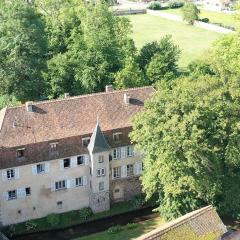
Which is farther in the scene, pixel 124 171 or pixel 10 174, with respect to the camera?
pixel 124 171

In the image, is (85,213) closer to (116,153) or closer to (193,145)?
(116,153)

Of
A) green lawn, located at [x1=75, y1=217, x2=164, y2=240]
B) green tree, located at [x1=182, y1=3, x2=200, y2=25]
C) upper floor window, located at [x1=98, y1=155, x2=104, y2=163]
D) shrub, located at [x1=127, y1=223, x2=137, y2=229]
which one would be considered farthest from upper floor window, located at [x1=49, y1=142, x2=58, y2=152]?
green tree, located at [x1=182, y1=3, x2=200, y2=25]

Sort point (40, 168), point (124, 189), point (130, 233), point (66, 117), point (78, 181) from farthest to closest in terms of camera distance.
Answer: point (124, 189)
point (78, 181)
point (66, 117)
point (40, 168)
point (130, 233)

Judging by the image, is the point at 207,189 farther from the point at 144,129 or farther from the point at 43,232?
the point at 43,232

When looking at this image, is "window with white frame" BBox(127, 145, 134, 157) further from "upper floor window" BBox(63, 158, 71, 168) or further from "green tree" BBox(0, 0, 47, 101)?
"green tree" BBox(0, 0, 47, 101)

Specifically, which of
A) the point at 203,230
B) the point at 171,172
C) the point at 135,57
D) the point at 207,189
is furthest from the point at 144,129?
the point at 135,57

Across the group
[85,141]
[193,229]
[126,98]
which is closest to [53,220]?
[85,141]
